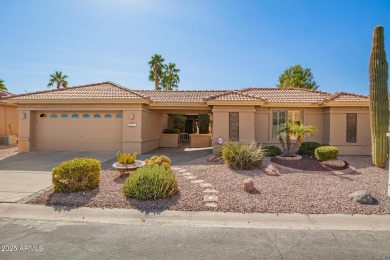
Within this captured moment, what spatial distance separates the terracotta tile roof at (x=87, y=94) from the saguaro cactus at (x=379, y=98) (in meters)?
11.9

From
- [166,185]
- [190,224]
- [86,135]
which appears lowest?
[190,224]

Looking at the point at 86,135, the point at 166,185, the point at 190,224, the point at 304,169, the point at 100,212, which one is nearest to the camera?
the point at 190,224

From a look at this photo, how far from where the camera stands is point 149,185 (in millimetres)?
5945

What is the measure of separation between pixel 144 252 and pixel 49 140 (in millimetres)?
13667

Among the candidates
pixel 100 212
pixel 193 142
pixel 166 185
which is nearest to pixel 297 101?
pixel 193 142

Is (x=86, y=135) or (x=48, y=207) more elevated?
(x=86, y=135)

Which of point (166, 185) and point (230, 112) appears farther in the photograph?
point (230, 112)

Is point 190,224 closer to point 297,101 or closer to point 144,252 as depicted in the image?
point 144,252

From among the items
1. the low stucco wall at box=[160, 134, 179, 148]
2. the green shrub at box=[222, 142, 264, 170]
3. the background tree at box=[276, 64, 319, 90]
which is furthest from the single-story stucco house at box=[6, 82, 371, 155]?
the background tree at box=[276, 64, 319, 90]

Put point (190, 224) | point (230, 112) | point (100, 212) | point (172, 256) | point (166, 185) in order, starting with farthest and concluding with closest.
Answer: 1. point (230, 112)
2. point (166, 185)
3. point (100, 212)
4. point (190, 224)
5. point (172, 256)

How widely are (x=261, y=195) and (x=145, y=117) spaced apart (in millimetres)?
9976

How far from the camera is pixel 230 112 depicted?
1309 cm

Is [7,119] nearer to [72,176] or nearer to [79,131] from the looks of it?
[79,131]

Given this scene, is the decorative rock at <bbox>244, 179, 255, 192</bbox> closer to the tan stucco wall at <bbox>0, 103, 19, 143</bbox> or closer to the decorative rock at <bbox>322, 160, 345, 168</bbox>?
the decorative rock at <bbox>322, 160, 345, 168</bbox>
